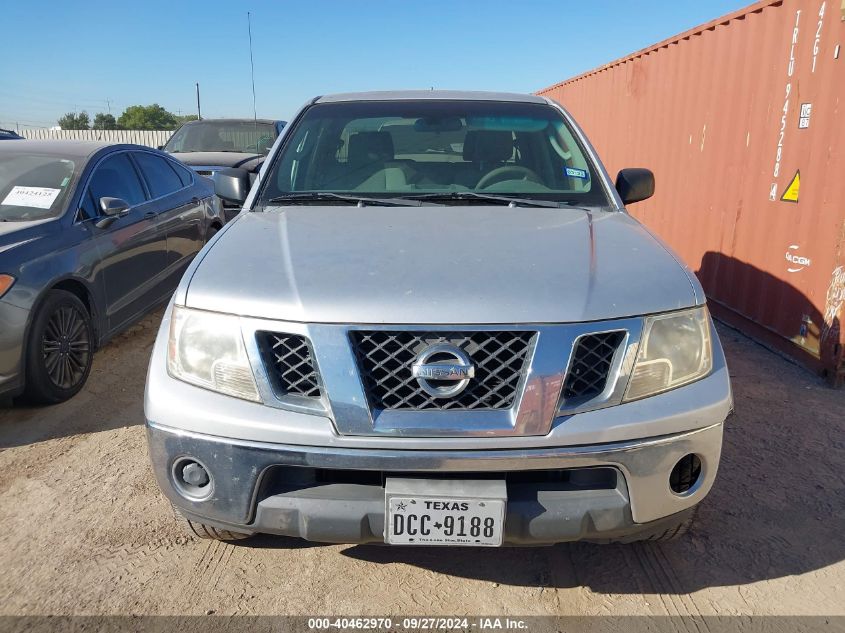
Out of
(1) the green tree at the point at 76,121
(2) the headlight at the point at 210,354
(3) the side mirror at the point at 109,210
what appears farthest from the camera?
(1) the green tree at the point at 76,121

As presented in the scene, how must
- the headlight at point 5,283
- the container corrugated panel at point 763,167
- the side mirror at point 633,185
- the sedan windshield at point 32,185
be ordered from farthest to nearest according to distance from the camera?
the container corrugated panel at point 763,167, the sedan windshield at point 32,185, the headlight at point 5,283, the side mirror at point 633,185

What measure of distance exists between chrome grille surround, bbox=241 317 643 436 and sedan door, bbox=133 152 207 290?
3997mm

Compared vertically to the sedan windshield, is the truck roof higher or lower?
higher

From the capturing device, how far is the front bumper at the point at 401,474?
1.96 metres

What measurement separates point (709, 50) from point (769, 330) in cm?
294

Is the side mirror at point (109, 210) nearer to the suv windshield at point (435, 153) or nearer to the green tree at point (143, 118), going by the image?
the suv windshield at point (435, 153)

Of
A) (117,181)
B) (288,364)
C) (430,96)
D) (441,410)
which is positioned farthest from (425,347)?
(117,181)

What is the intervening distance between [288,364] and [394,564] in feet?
3.35

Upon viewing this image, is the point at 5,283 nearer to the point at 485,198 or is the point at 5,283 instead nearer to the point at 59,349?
the point at 59,349

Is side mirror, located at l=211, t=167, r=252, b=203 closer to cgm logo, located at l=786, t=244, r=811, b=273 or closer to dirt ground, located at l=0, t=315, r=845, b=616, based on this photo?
dirt ground, located at l=0, t=315, r=845, b=616

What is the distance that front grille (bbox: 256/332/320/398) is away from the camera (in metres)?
2.02

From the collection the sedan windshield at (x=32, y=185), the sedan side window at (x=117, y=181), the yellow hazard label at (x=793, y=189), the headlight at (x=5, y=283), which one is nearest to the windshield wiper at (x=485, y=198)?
the headlight at (x=5, y=283)

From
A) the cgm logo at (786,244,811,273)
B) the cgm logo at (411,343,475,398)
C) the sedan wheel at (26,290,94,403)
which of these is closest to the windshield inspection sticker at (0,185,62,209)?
the sedan wheel at (26,290,94,403)

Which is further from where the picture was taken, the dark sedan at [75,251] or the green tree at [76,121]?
the green tree at [76,121]
